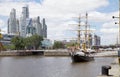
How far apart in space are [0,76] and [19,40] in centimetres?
15275

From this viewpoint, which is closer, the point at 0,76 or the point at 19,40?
the point at 0,76

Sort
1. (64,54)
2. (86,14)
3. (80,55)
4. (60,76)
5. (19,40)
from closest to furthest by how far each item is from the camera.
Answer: (60,76), (80,55), (86,14), (64,54), (19,40)

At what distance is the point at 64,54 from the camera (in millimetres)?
169625

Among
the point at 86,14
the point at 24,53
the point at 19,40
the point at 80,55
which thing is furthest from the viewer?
the point at 19,40

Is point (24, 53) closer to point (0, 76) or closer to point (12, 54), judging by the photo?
point (12, 54)

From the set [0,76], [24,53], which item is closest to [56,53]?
[24,53]

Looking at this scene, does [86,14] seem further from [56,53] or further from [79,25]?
[56,53]

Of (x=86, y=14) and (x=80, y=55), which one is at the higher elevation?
(x=86, y=14)

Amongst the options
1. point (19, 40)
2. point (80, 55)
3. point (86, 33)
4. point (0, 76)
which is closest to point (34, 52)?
point (19, 40)

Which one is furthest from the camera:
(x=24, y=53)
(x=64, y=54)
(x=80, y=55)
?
(x=24, y=53)

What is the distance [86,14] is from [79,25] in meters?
6.11

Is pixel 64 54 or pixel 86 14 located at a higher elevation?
pixel 86 14

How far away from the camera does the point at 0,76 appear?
4794 cm

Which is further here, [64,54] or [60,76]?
[64,54]
